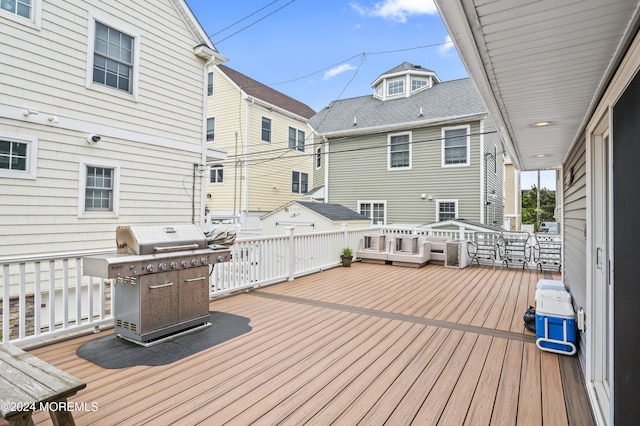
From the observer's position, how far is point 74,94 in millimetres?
5816

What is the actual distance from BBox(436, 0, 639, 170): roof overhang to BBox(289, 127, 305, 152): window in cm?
1270

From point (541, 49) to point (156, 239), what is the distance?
11.5ft

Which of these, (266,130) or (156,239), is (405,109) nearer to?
(266,130)

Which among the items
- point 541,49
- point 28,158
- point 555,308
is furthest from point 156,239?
point 555,308

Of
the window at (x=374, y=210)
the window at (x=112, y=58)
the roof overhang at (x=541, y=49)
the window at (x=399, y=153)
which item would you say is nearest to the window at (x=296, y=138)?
the window at (x=374, y=210)

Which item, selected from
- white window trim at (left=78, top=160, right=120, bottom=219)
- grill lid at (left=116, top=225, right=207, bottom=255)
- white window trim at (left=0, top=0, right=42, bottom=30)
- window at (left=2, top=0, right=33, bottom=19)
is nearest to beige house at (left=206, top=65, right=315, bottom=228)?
white window trim at (left=78, top=160, right=120, bottom=219)

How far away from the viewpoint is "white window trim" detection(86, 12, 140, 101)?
19.6 feet

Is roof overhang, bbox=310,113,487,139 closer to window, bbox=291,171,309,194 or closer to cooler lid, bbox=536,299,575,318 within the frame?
window, bbox=291,171,309,194

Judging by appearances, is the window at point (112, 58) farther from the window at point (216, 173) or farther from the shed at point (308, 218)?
the window at point (216, 173)

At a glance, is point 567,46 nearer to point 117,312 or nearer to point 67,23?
point 117,312

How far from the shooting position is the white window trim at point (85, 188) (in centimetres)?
588

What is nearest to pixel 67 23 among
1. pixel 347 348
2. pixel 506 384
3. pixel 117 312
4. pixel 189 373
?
pixel 117 312

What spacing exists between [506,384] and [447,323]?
1.36 m

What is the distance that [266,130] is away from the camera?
13812 mm
